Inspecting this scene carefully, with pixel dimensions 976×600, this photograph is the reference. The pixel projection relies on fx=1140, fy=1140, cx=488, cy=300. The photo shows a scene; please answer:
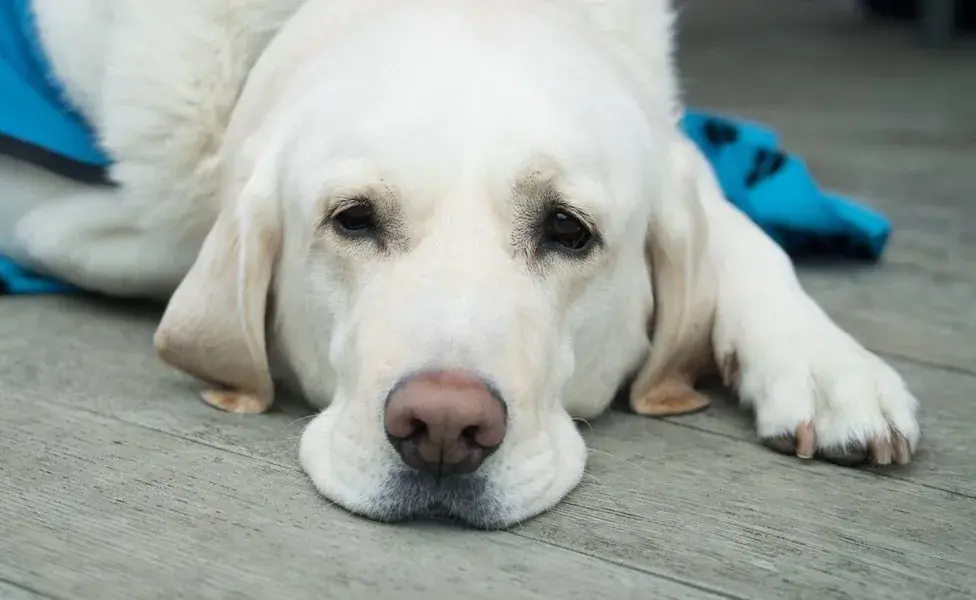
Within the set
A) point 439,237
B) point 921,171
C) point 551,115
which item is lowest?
point 921,171

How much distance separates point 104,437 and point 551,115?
920mm

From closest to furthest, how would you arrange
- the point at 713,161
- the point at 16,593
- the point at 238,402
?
the point at 16,593 < the point at 238,402 < the point at 713,161

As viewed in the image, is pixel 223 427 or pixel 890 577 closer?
pixel 890 577

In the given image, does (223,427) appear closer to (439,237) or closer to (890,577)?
(439,237)

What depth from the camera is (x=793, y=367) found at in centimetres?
207

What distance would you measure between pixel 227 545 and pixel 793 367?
1.07 m

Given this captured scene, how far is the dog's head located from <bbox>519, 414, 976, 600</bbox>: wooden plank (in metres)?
0.09

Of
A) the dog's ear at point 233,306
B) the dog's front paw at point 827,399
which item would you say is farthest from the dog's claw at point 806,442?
the dog's ear at point 233,306

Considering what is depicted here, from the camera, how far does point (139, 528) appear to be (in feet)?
5.18

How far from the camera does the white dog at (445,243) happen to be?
5.42ft

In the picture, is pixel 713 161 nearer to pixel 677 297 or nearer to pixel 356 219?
pixel 677 297

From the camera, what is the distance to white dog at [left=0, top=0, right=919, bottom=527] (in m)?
1.65

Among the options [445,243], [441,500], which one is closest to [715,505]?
[441,500]

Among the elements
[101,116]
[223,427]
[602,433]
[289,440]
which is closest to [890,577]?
[602,433]
